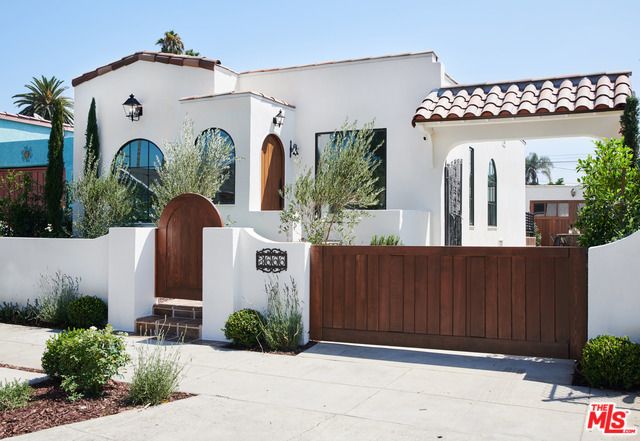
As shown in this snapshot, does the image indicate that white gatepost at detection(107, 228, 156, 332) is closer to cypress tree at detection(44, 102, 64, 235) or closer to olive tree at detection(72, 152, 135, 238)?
olive tree at detection(72, 152, 135, 238)

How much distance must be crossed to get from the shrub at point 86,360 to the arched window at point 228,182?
6948 mm

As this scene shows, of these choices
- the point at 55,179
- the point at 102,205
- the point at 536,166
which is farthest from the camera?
the point at 536,166

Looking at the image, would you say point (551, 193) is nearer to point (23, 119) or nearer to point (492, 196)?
point (492, 196)

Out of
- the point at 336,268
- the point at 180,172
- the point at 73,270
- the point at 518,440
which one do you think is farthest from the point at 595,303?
the point at 73,270

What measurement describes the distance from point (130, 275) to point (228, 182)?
3.60 meters

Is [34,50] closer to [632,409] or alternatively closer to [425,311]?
[425,311]

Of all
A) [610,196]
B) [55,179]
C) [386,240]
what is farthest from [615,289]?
[55,179]

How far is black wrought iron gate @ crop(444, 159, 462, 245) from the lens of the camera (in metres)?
14.0

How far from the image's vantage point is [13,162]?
825 inches

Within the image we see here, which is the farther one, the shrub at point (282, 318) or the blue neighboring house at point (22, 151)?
the blue neighboring house at point (22, 151)

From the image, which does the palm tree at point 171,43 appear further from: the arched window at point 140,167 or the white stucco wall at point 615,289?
the white stucco wall at point 615,289

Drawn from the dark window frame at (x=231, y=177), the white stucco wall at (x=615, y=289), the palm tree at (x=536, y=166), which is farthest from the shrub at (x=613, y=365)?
the palm tree at (x=536, y=166)

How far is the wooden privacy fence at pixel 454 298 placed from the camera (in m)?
8.16

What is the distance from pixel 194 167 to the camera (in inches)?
501
